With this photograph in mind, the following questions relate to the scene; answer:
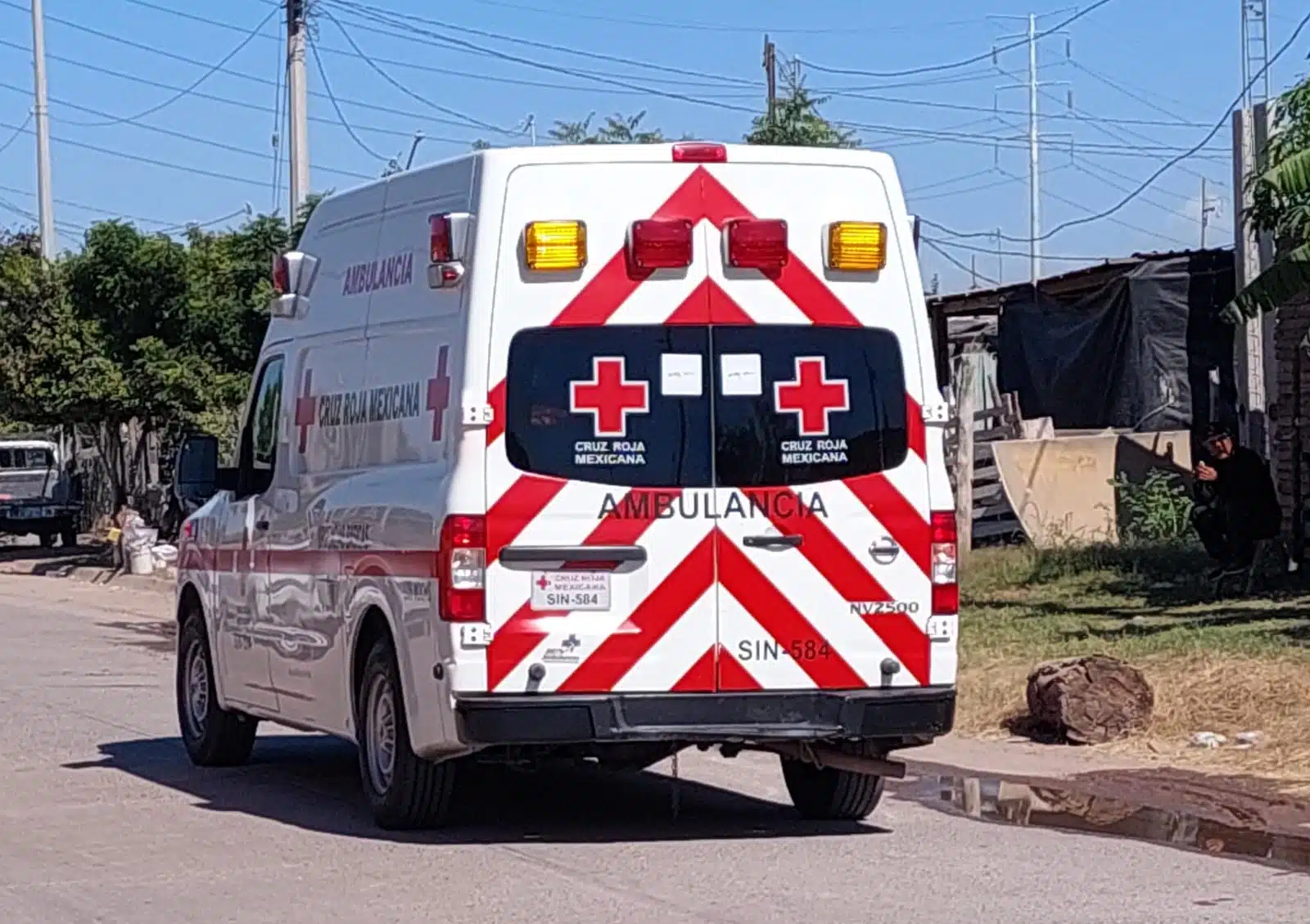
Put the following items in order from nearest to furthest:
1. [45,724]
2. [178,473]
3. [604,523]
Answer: [604,523]
[178,473]
[45,724]

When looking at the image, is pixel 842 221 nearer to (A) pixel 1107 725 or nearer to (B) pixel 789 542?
(B) pixel 789 542

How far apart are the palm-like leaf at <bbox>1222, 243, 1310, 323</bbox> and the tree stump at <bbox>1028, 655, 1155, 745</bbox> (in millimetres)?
4152

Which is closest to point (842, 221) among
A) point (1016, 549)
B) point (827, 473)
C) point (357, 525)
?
point (827, 473)

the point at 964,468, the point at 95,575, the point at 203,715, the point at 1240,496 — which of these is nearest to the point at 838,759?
the point at 203,715

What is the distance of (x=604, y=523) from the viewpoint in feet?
30.0

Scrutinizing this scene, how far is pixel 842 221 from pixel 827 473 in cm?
110

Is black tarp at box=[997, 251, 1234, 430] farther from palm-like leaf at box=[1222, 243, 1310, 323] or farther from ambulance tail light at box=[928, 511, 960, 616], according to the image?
ambulance tail light at box=[928, 511, 960, 616]

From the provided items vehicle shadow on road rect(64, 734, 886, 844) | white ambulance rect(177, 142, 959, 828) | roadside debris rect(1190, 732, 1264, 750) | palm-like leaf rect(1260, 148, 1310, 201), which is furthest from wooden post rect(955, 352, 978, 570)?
white ambulance rect(177, 142, 959, 828)

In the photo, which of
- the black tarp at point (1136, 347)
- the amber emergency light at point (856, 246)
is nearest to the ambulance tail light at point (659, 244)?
the amber emergency light at point (856, 246)

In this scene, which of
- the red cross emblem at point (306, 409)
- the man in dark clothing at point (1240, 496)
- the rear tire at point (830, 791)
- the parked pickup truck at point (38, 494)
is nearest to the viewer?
the rear tire at point (830, 791)

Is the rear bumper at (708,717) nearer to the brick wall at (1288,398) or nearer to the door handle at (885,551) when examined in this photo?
the door handle at (885,551)

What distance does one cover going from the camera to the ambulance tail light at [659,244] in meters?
9.26

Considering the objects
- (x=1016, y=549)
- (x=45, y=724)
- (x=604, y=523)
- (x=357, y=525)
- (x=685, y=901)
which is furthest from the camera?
(x=1016, y=549)

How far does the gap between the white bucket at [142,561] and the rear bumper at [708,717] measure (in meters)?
21.8
